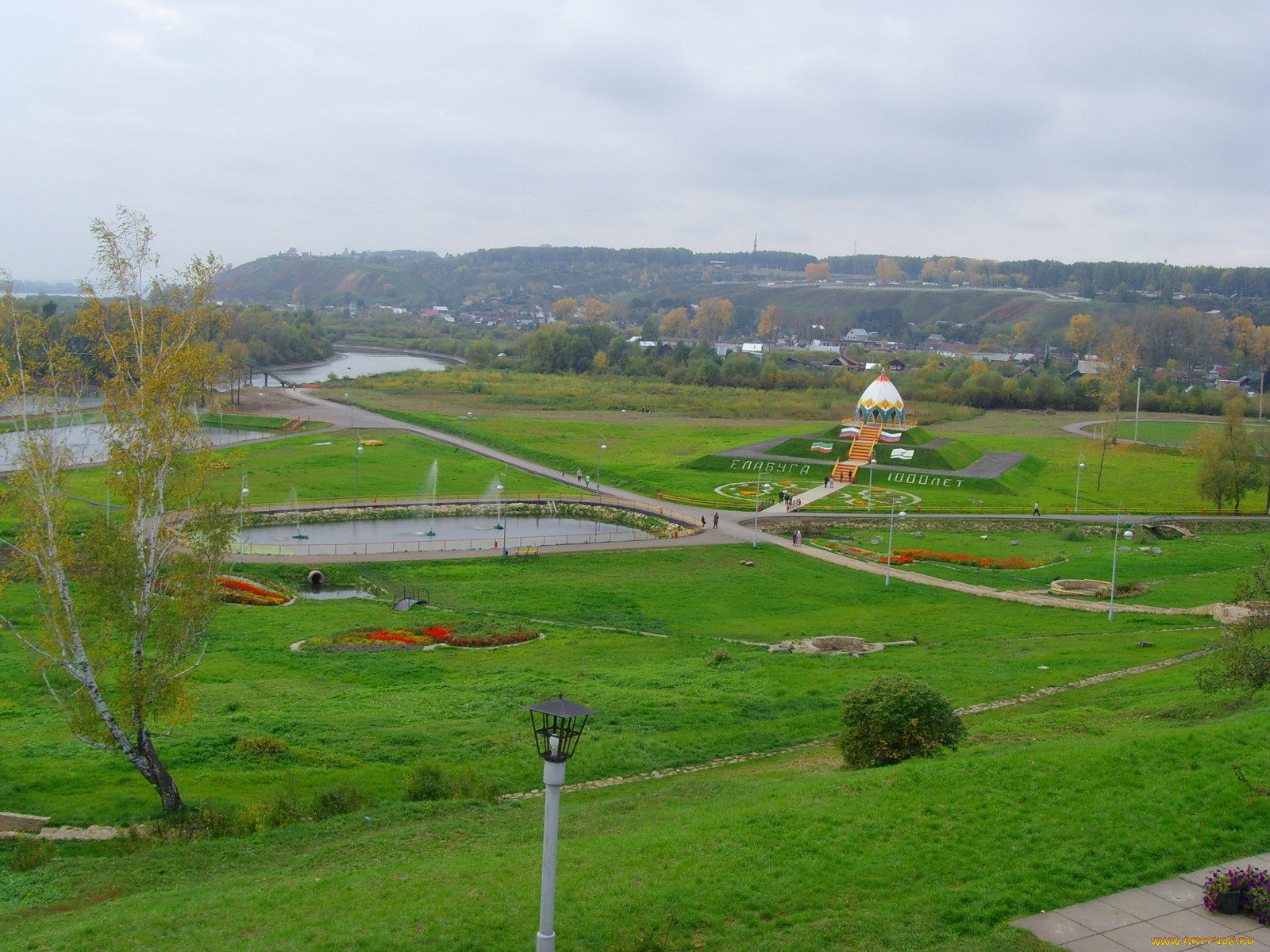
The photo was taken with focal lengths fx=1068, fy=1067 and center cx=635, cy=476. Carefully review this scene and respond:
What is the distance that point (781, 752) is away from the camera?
23203 millimetres

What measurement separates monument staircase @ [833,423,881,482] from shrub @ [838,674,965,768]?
54.7 m

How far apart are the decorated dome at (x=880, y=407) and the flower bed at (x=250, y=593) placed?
55839 mm

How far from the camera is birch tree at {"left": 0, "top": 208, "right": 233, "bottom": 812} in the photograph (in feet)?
61.5

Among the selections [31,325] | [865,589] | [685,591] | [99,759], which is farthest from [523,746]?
[865,589]

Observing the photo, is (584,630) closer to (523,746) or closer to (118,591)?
(523,746)

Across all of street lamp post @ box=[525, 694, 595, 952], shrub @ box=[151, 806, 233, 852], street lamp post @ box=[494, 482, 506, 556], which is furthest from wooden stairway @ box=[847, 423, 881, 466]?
street lamp post @ box=[525, 694, 595, 952]

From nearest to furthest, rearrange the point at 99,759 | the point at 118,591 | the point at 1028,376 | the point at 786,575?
the point at 118,591 < the point at 99,759 < the point at 786,575 < the point at 1028,376

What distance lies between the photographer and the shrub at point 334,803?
18438mm

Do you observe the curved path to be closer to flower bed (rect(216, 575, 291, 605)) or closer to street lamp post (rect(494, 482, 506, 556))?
flower bed (rect(216, 575, 291, 605))

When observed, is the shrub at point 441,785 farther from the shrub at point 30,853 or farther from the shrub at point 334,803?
the shrub at point 30,853

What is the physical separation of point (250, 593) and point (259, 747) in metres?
19.9


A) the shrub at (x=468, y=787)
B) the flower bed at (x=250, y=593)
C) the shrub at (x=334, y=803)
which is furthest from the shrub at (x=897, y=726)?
the flower bed at (x=250, y=593)

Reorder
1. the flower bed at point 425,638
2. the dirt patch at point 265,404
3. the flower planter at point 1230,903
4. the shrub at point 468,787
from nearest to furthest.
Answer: the flower planter at point 1230,903, the shrub at point 468,787, the flower bed at point 425,638, the dirt patch at point 265,404

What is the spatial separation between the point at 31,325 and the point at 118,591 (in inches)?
199
